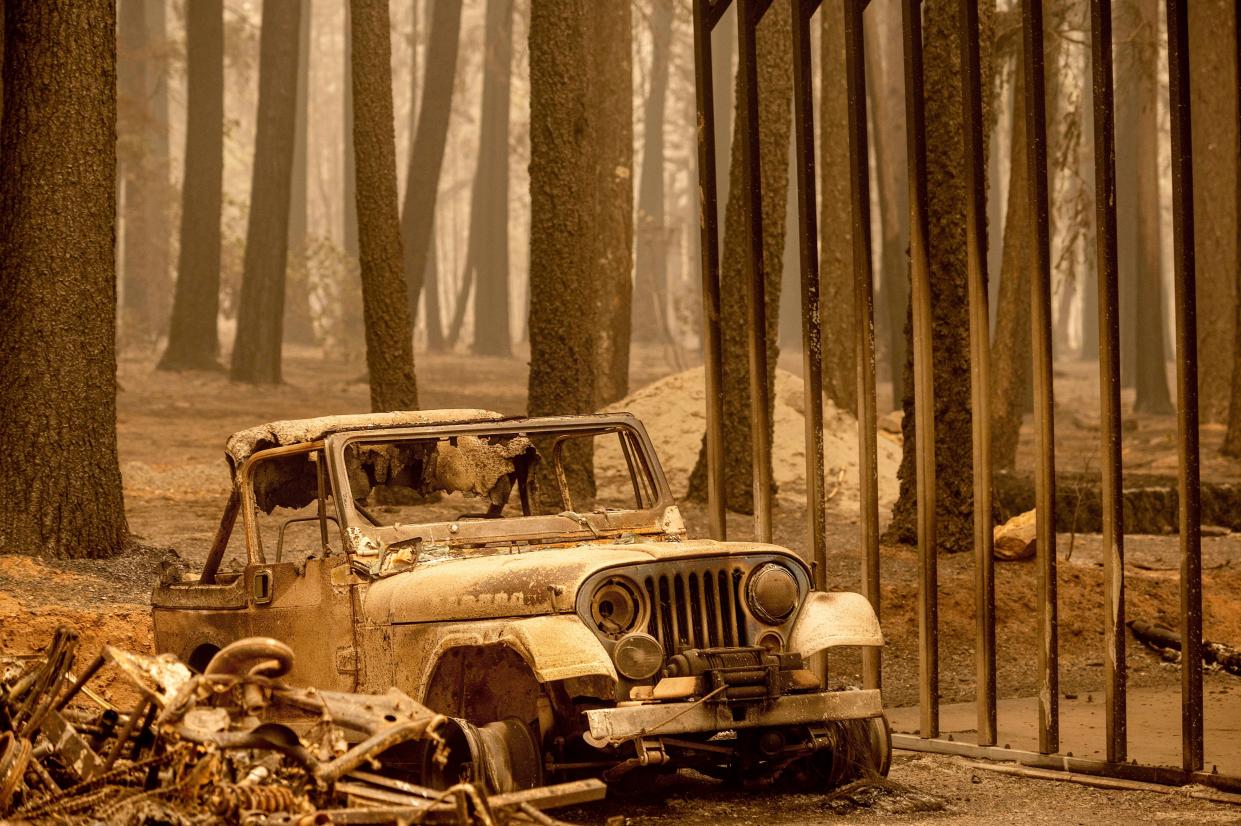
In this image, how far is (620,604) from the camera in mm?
6996

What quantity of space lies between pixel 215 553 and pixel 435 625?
2019mm

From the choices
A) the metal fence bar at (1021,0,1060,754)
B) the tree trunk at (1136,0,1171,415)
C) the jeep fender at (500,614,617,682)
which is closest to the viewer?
the jeep fender at (500,614,617,682)

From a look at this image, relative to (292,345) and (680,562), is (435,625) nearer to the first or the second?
(680,562)

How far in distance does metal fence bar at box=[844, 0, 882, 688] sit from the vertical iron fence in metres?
0.01

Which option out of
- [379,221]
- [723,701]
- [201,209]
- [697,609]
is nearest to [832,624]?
[697,609]

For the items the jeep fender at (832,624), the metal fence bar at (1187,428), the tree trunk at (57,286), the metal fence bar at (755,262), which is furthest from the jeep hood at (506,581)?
the tree trunk at (57,286)

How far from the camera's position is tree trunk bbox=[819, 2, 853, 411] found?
76.5 feet

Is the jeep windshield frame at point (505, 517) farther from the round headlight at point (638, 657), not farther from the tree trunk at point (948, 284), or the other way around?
the tree trunk at point (948, 284)

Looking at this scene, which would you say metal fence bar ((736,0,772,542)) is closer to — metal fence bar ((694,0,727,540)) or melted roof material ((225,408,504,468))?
metal fence bar ((694,0,727,540))

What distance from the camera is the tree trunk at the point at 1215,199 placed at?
83.7 ft

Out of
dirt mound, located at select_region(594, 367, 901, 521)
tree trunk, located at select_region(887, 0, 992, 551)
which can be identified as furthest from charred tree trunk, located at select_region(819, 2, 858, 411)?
tree trunk, located at select_region(887, 0, 992, 551)

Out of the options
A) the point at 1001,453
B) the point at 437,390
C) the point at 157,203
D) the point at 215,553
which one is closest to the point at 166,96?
the point at 157,203

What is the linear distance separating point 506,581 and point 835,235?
62.1 ft

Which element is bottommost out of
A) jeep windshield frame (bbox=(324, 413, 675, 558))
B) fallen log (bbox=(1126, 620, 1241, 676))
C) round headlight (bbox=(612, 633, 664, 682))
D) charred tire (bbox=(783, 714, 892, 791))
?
fallen log (bbox=(1126, 620, 1241, 676))
